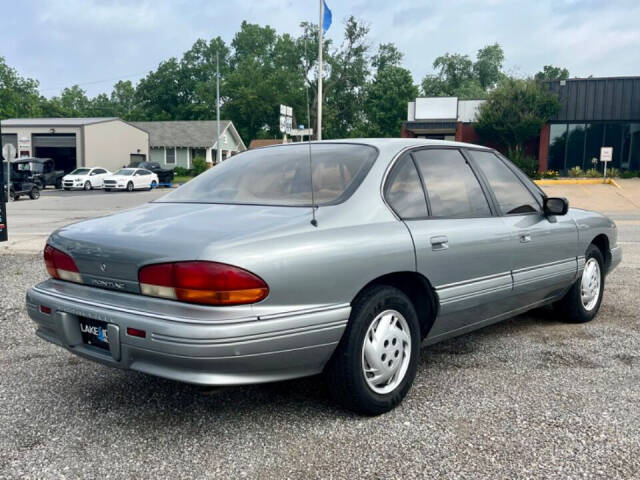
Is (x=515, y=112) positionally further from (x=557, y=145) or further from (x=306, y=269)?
(x=306, y=269)

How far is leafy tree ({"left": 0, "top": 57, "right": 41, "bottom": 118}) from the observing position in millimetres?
75875

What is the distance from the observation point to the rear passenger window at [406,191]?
3.54 m

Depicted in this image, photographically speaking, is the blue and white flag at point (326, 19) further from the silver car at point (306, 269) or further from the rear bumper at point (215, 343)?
the rear bumper at point (215, 343)

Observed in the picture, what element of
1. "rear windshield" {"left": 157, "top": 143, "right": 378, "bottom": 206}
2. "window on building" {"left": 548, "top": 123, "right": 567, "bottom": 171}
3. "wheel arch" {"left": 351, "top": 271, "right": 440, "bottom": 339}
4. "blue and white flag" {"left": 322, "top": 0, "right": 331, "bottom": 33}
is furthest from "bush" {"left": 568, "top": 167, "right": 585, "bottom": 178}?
"wheel arch" {"left": 351, "top": 271, "right": 440, "bottom": 339}

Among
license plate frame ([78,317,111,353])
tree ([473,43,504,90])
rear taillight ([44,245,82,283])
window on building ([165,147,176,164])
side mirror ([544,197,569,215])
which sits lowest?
license plate frame ([78,317,111,353])

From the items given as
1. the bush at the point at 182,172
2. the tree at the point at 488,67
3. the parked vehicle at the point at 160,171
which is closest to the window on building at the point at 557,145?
the parked vehicle at the point at 160,171

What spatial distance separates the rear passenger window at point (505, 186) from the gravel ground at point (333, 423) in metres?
1.03

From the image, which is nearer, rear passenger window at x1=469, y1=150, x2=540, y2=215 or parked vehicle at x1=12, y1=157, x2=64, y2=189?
rear passenger window at x1=469, y1=150, x2=540, y2=215

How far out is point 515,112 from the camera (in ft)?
99.1

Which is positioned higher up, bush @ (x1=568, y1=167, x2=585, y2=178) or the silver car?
bush @ (x1=568, y1=167, x2=585, y2=178)

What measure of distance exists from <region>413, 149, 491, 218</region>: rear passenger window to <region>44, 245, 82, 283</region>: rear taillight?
2027 mm

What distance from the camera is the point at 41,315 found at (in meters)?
3.33

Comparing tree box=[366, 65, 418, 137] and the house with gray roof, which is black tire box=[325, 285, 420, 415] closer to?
the house with gray roof

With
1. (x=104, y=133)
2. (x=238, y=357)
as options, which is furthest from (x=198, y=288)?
(x=104, y=133)
